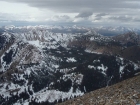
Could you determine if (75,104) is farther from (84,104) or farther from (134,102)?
(134,102)

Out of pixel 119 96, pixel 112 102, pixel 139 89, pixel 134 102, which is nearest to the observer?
pixel 134 102

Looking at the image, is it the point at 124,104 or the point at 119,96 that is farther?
the point at 119,96

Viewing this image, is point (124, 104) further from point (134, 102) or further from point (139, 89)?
point (139, 89)

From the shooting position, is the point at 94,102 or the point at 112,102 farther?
the point at 94,102

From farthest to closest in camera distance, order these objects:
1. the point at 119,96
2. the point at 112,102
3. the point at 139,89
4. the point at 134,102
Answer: the point at 139,89, the point at 119,96, the point at 112,102, the point at 134,102

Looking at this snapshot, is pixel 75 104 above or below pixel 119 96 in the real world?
below

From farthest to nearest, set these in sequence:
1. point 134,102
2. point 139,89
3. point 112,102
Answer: point 139,89 → point 112,102 → point 134,102

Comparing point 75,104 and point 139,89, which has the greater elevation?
point 139,89

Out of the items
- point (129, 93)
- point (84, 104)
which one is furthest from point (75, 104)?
point (129, 93)

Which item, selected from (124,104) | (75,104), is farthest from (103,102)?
(75,104)
